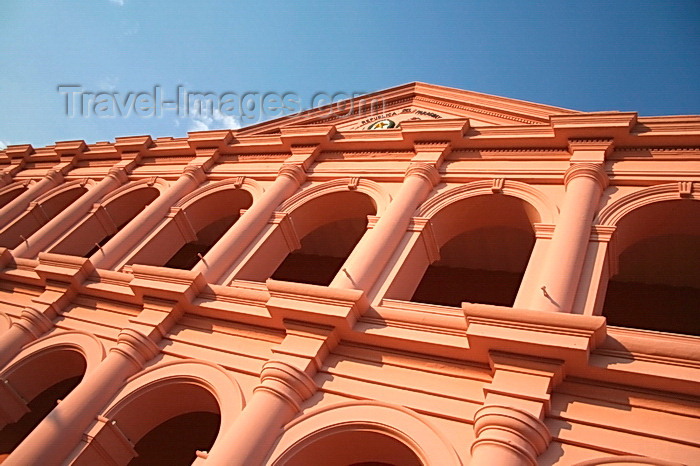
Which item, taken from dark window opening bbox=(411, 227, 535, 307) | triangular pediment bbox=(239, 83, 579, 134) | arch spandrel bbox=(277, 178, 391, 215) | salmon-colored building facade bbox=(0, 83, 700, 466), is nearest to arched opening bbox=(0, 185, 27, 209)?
salmon-colored building facade bbox=(0, 83, 700, 466)

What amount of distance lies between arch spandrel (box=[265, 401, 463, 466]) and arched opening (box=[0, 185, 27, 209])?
1512cm

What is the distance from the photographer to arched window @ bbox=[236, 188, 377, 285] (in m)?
11.3

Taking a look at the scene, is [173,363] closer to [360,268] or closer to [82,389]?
[82,389]

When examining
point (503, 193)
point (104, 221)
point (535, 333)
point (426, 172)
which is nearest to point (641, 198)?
point (503, 193)

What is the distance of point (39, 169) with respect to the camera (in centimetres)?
1878

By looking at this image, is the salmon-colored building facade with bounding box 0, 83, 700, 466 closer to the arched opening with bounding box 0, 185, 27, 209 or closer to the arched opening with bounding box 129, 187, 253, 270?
the arched opening with bounding box 129, 187, 253, 270

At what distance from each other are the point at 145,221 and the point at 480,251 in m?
7.57

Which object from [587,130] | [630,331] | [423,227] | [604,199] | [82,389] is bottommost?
[82,389]

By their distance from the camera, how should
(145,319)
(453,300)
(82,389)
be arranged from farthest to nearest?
(453,300), (145,319), (82,389)

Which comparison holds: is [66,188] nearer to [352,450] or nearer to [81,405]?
[81,405]

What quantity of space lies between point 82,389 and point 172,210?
17.1 ft

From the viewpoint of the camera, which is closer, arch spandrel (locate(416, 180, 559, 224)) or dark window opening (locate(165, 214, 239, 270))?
arch spandrel (locate(416, 180, 559, 224))

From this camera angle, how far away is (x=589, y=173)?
9.37 metres

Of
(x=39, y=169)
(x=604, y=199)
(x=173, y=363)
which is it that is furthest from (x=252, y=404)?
(x=39, y=169)
